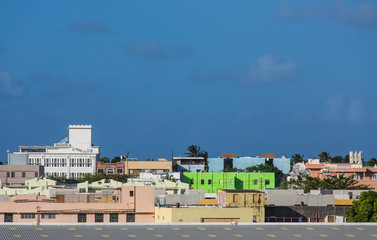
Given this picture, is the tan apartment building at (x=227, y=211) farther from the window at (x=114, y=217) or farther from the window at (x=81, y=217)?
the window at (x=81, y=217)

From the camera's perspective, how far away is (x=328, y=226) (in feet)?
213

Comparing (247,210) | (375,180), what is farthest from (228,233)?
→ (375,180)

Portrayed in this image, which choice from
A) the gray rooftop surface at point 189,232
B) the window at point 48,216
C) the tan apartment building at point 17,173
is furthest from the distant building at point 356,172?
the gray rooftop surface at point 189,232

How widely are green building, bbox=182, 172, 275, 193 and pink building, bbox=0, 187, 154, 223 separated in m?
92.6

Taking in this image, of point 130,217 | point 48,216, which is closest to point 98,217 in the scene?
point 130,217

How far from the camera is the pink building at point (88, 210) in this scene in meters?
83.1

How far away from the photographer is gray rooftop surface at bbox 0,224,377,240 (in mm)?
57750

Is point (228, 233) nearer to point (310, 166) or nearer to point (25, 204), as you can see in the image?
point (25, 204)

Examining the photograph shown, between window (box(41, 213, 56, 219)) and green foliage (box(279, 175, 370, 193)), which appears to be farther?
green foliage (box(279, 175, 370, 193))

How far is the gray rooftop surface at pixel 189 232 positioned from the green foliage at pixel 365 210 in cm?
2347

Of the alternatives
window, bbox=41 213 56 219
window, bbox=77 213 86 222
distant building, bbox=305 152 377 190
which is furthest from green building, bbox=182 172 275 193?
window, bbox=41 213 56 219

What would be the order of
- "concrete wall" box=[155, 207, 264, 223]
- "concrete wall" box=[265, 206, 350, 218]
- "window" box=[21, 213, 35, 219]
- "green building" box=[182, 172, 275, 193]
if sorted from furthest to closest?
"green building" box=[182, 172, 275, 193] < "concrete wall" box=[265, 206, 350, 218] < "window" box=[21, 213, 35, 219] < "concrete wall" box=[155, 207, 264, 223]

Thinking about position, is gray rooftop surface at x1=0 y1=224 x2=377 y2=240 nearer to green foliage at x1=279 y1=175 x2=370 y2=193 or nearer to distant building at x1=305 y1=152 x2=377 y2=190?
green foliage at x1=279 y1=175 x2=370 y2=193

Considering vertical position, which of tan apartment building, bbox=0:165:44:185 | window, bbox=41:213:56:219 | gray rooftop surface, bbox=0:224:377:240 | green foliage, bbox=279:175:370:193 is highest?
tan apartment building, bbox=0:165:44:185
